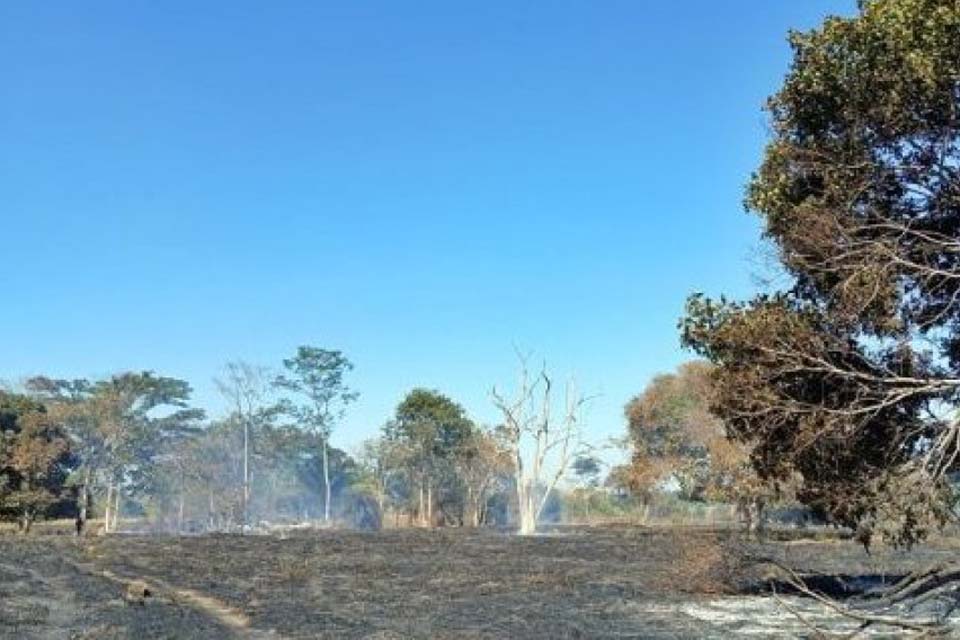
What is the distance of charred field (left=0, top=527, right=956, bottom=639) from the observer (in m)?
16.8

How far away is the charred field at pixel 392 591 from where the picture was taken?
1678 cm

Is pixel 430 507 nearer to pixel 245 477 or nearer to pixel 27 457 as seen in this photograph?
pixel 245 477

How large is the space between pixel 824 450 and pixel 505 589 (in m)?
12.1

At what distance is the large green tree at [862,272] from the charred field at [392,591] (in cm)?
356

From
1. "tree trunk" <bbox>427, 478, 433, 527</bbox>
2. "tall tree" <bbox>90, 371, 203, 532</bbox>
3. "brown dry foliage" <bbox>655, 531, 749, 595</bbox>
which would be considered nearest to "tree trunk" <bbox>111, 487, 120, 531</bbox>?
"tall tree" <bbox>90, 371, 203, 532</bbox>

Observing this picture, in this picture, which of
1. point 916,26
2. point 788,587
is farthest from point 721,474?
point 916,26

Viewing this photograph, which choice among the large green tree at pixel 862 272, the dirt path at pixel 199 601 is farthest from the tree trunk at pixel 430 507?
the large green tree at pixel 862 272

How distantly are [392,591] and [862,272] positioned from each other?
15.5 metres

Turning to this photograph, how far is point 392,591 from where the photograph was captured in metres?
24.0

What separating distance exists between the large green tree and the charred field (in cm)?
356

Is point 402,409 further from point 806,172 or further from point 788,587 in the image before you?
point 806,172

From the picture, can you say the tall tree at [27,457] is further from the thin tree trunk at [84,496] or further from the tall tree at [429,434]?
the tall tree at [429,434]

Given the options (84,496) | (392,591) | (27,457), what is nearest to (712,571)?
(392,591)

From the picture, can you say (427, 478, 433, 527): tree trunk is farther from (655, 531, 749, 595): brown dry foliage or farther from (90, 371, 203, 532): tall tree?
(655, 531, 749, 595): brown dry foliage
